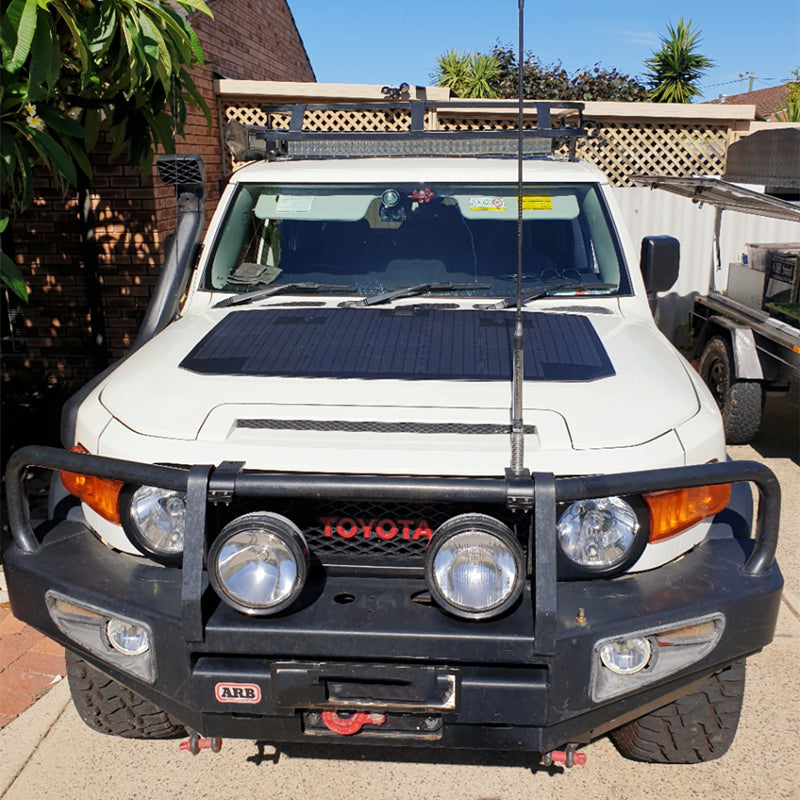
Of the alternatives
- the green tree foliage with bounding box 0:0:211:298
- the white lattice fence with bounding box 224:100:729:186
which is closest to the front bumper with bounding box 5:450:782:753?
the green tree foliage with bounding box 0:0:211:298

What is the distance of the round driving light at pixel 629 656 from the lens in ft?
7.47

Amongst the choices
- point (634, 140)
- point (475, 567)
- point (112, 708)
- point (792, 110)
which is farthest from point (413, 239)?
point (792, 110)

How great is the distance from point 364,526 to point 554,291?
154cm

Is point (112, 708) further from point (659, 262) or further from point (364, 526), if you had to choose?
point (659, 262)

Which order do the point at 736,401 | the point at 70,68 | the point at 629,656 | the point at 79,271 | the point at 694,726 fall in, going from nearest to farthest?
the point at 629,656
the point at 694,726
the point at 70,68
the point at 736,401
the point at 79,271

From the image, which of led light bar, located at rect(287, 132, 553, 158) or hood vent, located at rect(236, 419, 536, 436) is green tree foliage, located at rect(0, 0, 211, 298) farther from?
hood vent, located at rect(236, 419, 536, 436)

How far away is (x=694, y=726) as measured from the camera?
2.73 meters

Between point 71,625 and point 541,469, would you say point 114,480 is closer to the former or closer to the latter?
point 71,625

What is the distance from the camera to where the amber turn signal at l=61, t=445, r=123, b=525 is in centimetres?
256

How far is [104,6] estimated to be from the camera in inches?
130

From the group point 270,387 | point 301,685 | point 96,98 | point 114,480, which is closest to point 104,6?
point 96,98

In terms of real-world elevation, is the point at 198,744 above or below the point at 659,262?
below

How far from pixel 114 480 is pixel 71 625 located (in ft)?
1.49

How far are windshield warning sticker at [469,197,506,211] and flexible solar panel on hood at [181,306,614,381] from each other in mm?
658
